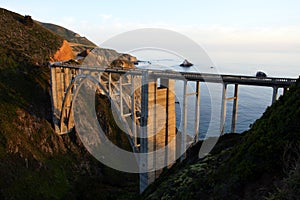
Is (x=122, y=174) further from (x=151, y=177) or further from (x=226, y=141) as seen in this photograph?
(x=226, y=141)

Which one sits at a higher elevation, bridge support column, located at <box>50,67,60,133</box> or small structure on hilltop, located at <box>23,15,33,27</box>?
small structure on hilltop, located at <box>23,15,33,27</box>

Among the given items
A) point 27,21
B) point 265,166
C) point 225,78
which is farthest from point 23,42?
point 265,166

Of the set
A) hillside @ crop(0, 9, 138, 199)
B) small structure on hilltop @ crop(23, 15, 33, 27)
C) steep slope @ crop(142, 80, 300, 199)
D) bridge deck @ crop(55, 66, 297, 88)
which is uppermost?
small structure on hilltop @ crop(23, 15, 33, 27)

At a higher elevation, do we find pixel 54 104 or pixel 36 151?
pixel 54 104

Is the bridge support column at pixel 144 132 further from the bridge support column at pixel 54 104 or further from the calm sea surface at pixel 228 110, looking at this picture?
the bridge support column at pixel 54 104

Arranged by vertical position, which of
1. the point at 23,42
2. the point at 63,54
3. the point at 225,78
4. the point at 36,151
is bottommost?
the point at 36,151

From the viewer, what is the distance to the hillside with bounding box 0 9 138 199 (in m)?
30.9

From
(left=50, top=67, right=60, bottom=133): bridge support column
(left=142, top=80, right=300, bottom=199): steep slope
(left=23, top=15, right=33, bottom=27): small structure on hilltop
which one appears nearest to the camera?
(left=142, top=80, right=300, bottom=199): steep slope

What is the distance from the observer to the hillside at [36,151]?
30859mm

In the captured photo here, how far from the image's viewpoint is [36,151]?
35250mm

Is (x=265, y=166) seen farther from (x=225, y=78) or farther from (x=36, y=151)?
(x=36, y=151)

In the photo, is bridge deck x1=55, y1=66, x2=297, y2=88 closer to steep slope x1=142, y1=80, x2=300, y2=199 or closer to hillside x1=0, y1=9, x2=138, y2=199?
steep slope x1=142, y1=80, x2=300, y2=199

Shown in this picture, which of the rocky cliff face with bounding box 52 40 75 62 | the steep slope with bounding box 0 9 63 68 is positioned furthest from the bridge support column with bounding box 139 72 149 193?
the rocky cliff face with bounding box 52 40 75 62

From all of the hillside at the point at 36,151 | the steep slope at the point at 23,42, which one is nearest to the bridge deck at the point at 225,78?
the hillside at the point at 36,151
